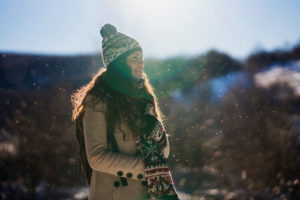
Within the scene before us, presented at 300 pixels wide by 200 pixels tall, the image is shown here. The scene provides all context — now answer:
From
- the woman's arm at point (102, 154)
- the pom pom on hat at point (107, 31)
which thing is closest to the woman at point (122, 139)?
the woman's arm at point (102, 154)

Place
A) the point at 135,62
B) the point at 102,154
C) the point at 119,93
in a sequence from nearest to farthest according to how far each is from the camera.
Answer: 1. the point at 102,154
2. the point at 119,93
3. the point at 135,62

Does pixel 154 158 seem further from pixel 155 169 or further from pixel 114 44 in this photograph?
pixel 114 44

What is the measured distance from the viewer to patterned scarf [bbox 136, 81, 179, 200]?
A: 1.27m

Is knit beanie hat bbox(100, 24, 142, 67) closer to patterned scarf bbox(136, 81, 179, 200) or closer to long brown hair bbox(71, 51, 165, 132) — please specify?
long brown hair bbox(71, 51, 165, 132)

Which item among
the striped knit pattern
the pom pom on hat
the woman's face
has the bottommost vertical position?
the striped knit pattern

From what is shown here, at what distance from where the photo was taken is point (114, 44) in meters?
1.55

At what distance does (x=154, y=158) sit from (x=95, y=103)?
0.35 m

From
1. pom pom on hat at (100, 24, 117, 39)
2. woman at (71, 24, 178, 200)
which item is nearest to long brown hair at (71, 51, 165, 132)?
woman at (71, 24, 178, 200)

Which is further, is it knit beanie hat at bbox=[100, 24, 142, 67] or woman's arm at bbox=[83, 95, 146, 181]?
knit beanie hat at bbox=[100, 24, 142, 67]

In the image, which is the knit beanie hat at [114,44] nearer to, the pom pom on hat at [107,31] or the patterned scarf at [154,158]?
the pom pom on hat at [107,31]

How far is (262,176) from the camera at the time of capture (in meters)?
7.00

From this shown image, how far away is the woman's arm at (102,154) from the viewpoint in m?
1.26

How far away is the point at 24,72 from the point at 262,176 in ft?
25.5

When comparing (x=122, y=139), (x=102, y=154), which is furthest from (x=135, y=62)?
(x=102, y=154)
